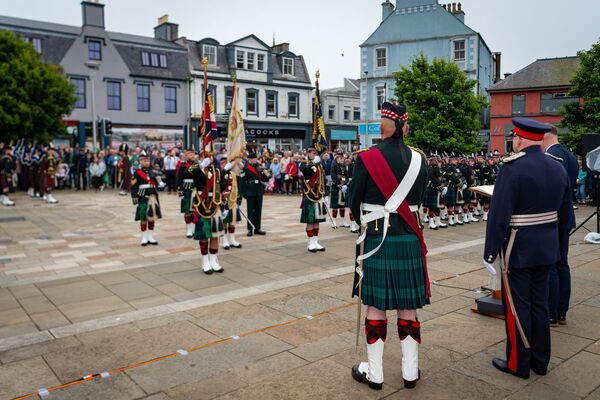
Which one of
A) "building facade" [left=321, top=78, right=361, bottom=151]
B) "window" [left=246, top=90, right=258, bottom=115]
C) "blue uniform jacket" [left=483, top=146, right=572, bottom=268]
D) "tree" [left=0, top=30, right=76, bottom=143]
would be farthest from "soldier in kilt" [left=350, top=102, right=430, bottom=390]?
"building facade" [left=321, top=78, right=361, bottom=151]

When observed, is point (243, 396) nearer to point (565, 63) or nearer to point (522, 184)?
point (522, 184)

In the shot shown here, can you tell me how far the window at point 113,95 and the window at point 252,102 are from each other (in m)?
10.4

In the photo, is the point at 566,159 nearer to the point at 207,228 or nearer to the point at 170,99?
the point at 207,228

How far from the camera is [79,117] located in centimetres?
3497

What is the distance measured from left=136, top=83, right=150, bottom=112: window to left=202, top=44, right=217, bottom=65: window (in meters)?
5.50

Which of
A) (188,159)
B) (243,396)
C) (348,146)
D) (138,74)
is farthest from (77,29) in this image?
(243,396)

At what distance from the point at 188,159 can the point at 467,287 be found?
6018 mm

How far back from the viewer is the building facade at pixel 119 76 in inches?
1339

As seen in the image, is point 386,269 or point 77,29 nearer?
point 386,269

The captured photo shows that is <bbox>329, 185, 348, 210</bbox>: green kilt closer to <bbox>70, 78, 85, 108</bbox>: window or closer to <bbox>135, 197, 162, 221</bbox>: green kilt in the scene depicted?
<bbox>135, 197, 162, 221</bbox>: green kilt

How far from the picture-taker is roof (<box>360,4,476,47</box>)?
40656mm

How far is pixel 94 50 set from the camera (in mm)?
35125

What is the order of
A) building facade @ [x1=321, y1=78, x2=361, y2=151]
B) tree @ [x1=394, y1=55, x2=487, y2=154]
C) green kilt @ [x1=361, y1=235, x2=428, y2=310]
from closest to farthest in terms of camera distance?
A: 1. green kilt @ [x1=361, y1=235, x2=428, y2=310]
2. tree @ [x1=394, y1=55, x2=487, y2=154]
3. building facade @ [x1=321, y1=78, x2=361, y2=151]

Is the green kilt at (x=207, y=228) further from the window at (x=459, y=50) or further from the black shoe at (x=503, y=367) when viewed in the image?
the window at (x=459, y=50)
